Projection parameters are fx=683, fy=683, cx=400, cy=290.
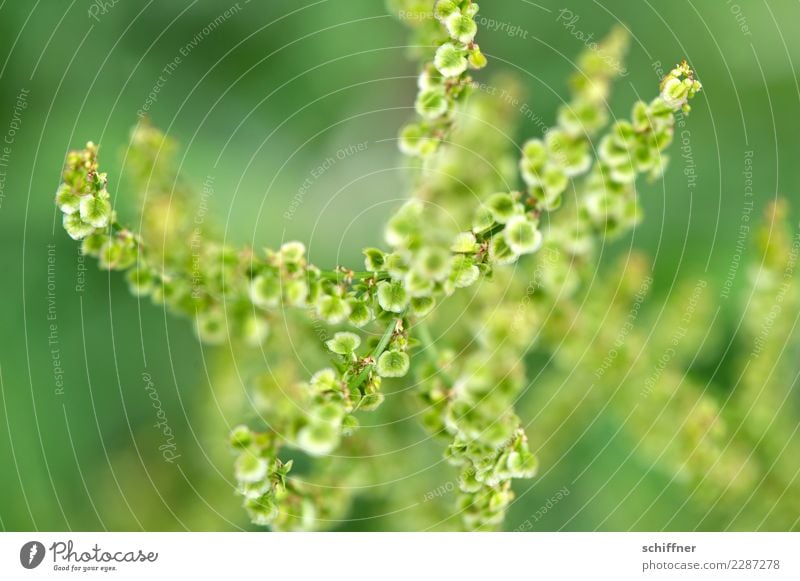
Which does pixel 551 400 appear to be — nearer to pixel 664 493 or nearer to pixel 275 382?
Result: pixel 664 493

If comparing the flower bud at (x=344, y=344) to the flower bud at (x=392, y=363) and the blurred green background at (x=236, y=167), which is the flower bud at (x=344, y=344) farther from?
the blurred green background at (x=236, y=167)

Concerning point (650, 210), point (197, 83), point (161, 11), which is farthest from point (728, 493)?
point (161, 11)
